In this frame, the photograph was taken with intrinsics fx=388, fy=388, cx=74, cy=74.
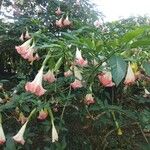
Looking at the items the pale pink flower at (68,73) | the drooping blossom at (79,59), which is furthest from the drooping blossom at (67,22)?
the drooping blossom at (79,59)

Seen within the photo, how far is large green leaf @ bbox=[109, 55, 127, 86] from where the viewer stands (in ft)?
4.99

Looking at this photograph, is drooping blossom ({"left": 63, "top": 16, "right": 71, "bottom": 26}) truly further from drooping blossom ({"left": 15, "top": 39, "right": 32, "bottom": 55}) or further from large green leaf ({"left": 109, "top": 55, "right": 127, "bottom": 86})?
large green leaf ({"left": 109, "top": 55, "right": 127, "bottom": 86})

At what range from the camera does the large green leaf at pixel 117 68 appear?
1.52m

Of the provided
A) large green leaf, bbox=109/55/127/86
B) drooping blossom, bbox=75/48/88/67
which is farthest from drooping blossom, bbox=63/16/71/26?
large green leaf, bbox=109/55/127/86

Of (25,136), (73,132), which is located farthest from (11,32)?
(25,136)

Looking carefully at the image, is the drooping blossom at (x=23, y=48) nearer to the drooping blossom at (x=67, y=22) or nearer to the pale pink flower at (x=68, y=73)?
the pale pink flower at (x=68, y=73)

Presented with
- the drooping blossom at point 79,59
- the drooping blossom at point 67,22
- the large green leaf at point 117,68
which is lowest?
the drooping blossom at point 67,22

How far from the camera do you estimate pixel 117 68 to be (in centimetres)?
156

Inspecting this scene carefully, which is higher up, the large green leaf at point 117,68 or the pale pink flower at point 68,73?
the large green leaf at point 117,68

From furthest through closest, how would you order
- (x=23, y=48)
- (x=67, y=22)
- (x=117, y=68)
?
(x=67, y=22), (x=23, y=48), (x=117, y=68)

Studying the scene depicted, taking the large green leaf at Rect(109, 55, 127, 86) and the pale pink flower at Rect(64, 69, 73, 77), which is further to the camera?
the pale pink flower at Rect(64, 69, 73, 77)

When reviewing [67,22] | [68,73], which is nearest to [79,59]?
[68,73]

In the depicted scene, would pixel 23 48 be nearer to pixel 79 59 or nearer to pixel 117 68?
pixel 79 59

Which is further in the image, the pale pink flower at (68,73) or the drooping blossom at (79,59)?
the pale pink flower at (68,73)
